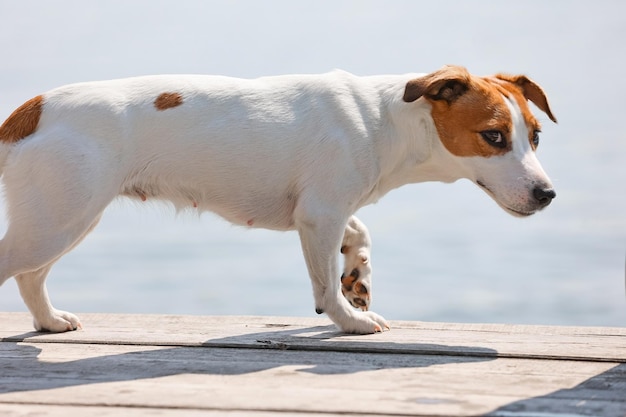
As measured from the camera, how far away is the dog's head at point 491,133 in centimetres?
365

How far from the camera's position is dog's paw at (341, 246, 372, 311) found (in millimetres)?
4113

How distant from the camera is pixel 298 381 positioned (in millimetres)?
2912

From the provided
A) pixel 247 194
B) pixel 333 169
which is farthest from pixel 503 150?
pixel 247 194

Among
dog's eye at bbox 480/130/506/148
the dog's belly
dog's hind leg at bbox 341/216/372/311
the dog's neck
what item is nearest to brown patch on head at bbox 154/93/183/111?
the dog's belly

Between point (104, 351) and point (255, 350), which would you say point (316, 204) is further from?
point (104, 351)

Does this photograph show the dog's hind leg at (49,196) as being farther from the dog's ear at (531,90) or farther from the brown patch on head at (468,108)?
the dog's ear at (531,90)

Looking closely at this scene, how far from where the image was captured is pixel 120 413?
251 cm

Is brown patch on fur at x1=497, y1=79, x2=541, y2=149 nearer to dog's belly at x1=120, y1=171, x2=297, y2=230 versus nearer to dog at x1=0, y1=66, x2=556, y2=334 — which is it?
dog at x1=0, y1=66, x2=556, y2=334

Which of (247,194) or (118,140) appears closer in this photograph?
(118,140)

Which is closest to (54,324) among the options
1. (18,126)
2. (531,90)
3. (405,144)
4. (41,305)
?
(41,305)

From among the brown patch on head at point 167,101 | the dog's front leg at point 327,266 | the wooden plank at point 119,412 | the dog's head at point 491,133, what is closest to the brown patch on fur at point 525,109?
the dog's head at point 491,133

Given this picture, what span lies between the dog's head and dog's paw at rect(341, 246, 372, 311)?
65 centimetres

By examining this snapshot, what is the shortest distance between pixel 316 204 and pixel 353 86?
56 centimetres

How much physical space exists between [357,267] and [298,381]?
4.15 ft
